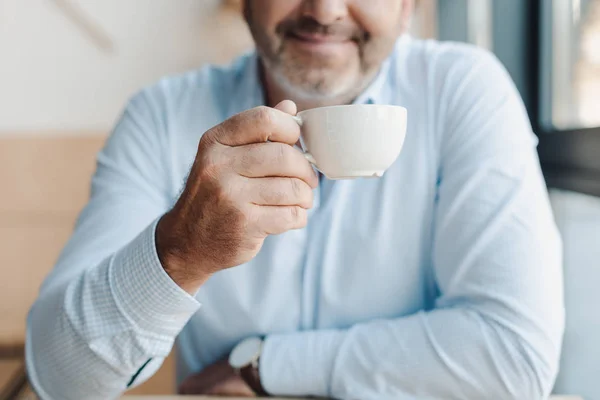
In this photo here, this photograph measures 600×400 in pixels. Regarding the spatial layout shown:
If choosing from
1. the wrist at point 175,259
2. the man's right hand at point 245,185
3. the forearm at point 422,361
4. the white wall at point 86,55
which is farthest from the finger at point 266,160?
the white wall at point 86,55

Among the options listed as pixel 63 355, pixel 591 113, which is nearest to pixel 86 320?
pixel 63 355

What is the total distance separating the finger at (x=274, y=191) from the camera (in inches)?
25.5

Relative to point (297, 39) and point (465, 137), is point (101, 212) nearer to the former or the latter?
point (297, 39)

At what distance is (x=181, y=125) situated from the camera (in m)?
1.20

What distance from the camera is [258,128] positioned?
62 centimetres

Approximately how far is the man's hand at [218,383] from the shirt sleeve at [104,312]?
0.14 metres

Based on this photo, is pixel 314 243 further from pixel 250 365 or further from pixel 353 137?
pixel 353 137

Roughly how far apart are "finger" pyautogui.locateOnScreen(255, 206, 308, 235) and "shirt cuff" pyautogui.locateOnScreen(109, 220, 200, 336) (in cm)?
16

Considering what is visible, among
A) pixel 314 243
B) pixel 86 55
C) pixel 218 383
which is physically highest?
pixel 86 55

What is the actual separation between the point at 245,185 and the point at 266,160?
4cm

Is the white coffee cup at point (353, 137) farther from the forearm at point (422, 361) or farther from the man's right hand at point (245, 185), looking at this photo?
the forearm at point (422, 361)

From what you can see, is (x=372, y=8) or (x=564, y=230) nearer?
(x=372, y=8)

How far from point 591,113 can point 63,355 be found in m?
1.22

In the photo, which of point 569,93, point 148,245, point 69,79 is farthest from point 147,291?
point 69,79
